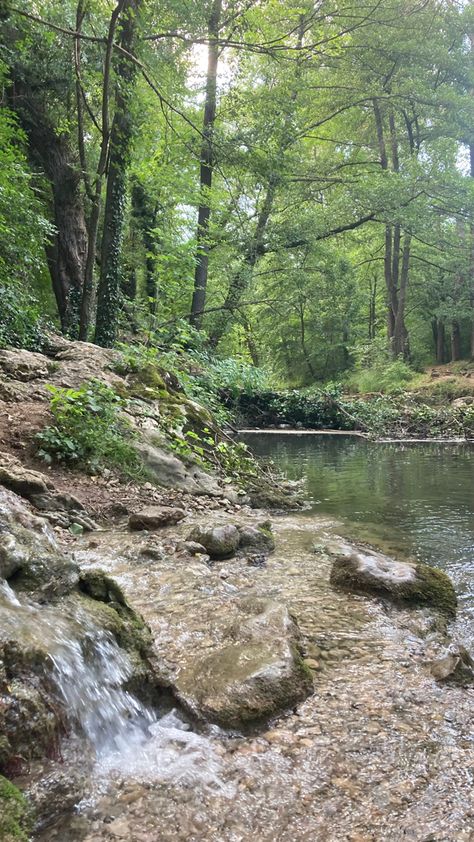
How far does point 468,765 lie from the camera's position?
216 centimetres

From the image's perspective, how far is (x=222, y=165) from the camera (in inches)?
462

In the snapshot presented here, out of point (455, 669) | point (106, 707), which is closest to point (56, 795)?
point (106, 707)

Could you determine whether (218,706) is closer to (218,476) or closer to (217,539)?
(217,539)

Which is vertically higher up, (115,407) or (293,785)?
(115,407)

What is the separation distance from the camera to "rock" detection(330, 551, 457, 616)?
399cm

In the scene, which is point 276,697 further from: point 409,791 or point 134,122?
point 134,122

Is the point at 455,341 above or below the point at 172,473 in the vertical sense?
above

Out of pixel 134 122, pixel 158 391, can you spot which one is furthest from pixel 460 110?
pixel 158 391

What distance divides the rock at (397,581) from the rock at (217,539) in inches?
42.9

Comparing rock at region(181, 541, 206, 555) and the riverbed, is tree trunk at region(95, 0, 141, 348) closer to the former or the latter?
the riverbed

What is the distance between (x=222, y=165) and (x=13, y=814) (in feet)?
40.9

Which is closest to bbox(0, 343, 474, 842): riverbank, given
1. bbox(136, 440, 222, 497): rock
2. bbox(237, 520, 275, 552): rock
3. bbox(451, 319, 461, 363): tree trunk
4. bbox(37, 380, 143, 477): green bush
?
bbox(237, 520, 275, 552): rock

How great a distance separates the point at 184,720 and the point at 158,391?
6.46 meters

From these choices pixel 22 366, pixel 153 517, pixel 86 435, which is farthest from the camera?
pixel 22 366
